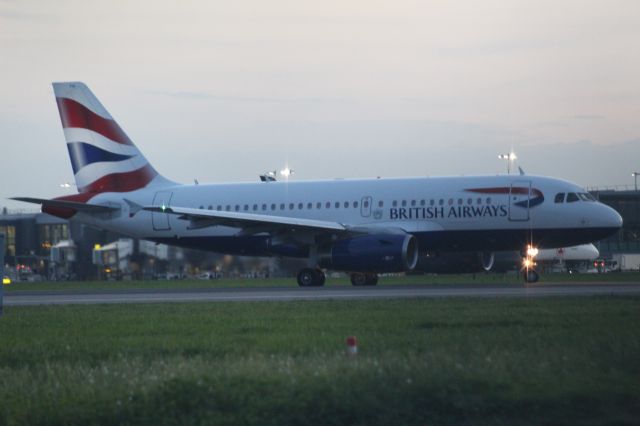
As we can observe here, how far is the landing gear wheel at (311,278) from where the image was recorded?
147 ft

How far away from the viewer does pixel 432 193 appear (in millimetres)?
43406

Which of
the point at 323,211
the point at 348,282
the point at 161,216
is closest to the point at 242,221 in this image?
the point at 323,211

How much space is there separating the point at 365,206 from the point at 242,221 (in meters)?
5.02

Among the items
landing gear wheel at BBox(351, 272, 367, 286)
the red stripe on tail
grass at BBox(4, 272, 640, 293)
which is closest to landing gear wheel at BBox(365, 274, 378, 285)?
landing gear wheel at BBox(351, 272, 367, 286)

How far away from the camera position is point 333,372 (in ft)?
44.7

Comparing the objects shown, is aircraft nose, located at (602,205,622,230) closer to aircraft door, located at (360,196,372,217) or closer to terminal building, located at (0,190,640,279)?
aircraft door, located at (360,196,372,217)

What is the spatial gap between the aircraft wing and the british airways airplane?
50 mm

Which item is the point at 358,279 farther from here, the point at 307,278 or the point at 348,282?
the point at 348,282

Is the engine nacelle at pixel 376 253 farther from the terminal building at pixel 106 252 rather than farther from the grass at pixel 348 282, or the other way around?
the terminal building at pixel 106 252

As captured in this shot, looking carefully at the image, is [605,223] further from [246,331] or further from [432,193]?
[246,331]

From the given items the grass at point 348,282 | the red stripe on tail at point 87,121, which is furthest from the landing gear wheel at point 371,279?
the red stripe on tail at point 87,121

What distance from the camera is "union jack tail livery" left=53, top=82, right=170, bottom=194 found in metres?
50.0

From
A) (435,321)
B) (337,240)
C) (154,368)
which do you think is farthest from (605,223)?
(154,368)

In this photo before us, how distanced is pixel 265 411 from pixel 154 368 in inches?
129
